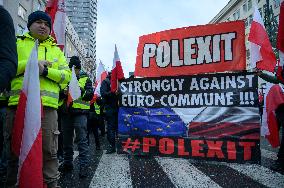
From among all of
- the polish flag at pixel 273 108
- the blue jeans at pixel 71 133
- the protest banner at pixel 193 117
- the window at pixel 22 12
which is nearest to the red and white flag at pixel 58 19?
the blue jeans at pixel 71 133

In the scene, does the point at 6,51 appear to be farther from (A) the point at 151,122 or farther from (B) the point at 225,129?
(A) the point at 151,122

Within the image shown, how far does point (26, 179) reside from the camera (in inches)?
107

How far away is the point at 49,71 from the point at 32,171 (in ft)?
3.27

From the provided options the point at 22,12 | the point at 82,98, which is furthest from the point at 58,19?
the point at 22,12

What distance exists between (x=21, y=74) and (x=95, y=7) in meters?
190

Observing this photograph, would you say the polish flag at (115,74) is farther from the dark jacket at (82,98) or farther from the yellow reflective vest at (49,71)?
the yellow reflective vest at (49,71)

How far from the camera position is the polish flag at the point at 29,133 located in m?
2.75

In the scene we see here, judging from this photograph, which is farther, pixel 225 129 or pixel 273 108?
pixel 273 108

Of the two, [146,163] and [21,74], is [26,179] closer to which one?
[21,74]

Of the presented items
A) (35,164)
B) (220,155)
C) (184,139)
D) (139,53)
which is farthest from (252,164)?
(35,164)

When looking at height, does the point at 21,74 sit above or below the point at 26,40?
below

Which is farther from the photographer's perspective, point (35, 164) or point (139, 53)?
point (139, 53)

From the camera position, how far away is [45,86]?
3412 mm

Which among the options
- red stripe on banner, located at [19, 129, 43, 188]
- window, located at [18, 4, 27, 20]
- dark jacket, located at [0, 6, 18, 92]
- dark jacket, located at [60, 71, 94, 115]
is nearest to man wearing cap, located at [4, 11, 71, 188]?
red stripe on banner, located at [19, 129, 43, 188]
